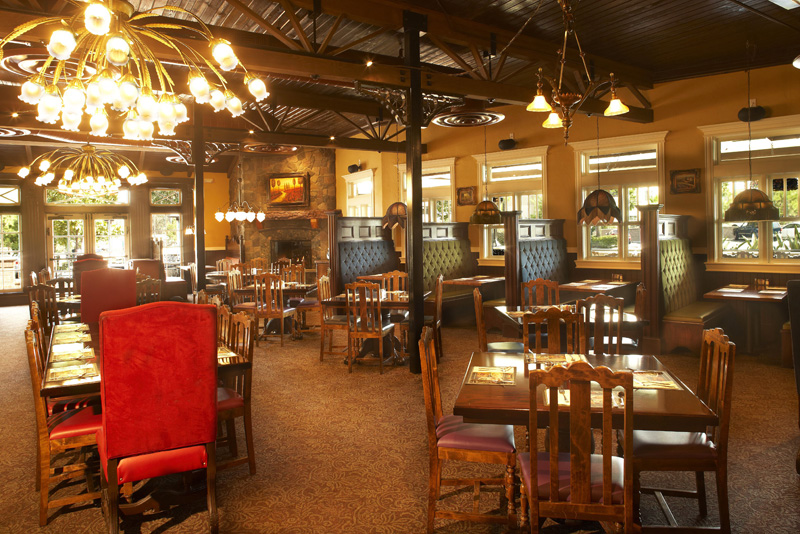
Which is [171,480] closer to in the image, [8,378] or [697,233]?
[8,378]

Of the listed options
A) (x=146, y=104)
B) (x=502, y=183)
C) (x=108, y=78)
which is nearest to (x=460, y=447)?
(x=146, y=104)

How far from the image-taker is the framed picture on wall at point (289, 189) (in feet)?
44.4

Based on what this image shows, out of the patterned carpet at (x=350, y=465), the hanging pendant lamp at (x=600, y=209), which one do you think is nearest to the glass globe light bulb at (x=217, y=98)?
the patterned carpet at (x=350, y=465)

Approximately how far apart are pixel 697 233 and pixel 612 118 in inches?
86.2

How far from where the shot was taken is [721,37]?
6574 mm

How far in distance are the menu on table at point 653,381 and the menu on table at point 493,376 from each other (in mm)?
590

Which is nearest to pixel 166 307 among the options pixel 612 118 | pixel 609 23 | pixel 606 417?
pixel 606 417

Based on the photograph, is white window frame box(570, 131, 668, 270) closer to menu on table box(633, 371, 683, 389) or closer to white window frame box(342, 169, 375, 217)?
white window frame box(342, 169, 375, 217)

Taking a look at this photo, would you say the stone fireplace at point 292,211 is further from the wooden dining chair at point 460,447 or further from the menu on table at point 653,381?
the menu on table at point 653,381

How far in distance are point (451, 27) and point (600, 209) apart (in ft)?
10.2

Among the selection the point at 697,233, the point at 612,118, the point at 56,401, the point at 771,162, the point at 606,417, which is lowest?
the point at 56,401

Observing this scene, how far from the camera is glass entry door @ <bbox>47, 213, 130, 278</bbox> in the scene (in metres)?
14.1

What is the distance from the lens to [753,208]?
6.09 meters

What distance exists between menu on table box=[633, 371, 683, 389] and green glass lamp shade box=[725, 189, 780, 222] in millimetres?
4415
